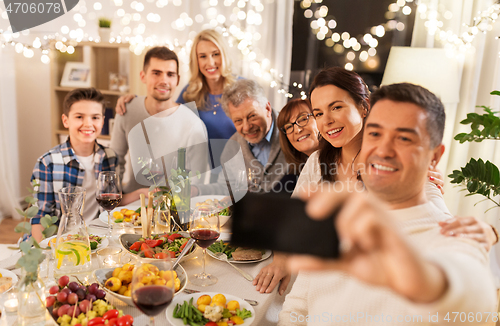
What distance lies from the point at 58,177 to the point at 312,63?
215 cm

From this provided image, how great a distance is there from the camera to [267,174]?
2082mm

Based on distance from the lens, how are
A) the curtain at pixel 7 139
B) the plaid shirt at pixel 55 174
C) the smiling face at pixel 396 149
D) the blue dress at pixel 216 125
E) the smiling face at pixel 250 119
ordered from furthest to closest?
the curtain at pixel 7 139, the blue dress at pixel 216 125, the smiling face at pixel 250 119, the plaid shirt at pixel 55 174, the smiling face at pixel 396 149

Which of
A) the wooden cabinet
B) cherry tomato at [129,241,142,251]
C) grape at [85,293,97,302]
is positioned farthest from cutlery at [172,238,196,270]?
the wooden cabinet

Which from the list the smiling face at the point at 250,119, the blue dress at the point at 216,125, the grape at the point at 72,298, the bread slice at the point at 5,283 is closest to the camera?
Result: the grape at the point at 72,298

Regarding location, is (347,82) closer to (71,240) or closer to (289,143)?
(289,143)

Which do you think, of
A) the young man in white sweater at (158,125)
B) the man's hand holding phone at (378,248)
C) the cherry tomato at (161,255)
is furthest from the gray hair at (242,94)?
the man's hand holding phone at (378,248)

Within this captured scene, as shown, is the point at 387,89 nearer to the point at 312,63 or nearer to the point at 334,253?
the point at 334,253

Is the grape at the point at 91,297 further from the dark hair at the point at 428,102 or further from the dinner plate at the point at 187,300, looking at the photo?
the dark hair at the point at 428,102

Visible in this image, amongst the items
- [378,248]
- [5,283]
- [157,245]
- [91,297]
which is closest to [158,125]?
[157,245]

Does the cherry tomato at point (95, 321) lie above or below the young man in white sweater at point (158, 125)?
below

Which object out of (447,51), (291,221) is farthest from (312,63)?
(291,221)

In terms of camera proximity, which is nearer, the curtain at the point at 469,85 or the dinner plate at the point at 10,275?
the dinner plate at the point at 10,275

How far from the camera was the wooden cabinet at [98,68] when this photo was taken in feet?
10.2

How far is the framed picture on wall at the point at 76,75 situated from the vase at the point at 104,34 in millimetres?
323
